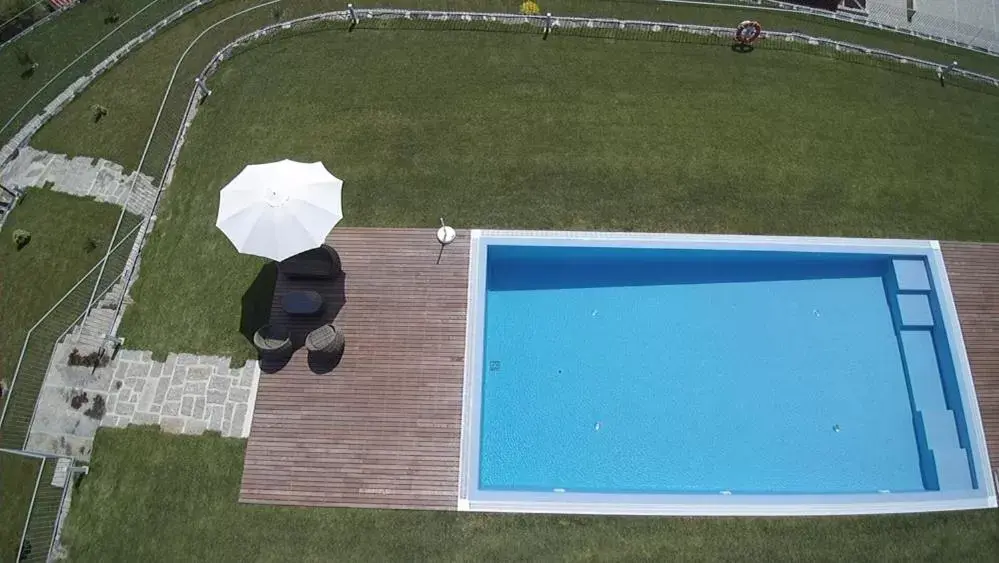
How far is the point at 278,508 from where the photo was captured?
42.9 feet

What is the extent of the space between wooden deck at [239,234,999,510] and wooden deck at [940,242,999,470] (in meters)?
0.03

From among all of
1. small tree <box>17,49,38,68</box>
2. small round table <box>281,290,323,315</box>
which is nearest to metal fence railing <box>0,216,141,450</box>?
small round table <box>281,290,323,315</box>

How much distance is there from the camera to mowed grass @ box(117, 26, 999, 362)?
16.0 meters

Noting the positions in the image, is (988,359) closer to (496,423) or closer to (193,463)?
(496,423)

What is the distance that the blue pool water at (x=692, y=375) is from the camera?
14391mm

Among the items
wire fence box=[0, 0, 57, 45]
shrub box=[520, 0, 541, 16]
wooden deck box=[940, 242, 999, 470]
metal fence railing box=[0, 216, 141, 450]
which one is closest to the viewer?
metal fence railing box=[0, 216, 141, 450]

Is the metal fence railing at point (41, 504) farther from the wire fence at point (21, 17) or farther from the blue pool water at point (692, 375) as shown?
the wire fence at point (21, 17)

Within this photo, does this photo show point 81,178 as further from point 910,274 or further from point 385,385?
point 910,274

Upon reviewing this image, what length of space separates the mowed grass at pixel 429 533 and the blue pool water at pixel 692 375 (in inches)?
44.9

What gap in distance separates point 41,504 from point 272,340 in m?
6.62

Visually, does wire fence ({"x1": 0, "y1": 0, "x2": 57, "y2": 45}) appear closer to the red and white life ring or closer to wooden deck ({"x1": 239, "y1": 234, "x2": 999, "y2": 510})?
wooden deck ({"x1": 239, "y1": 234, "x2": 999, "y2": 510})

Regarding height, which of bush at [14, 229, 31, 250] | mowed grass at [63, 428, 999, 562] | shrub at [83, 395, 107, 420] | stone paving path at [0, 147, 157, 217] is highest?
stone paving path at [0, 147, 157, 217]

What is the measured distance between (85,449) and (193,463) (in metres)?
2.88

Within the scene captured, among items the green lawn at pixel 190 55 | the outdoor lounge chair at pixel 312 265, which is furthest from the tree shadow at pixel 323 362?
the green lawn at pixel 190 55
